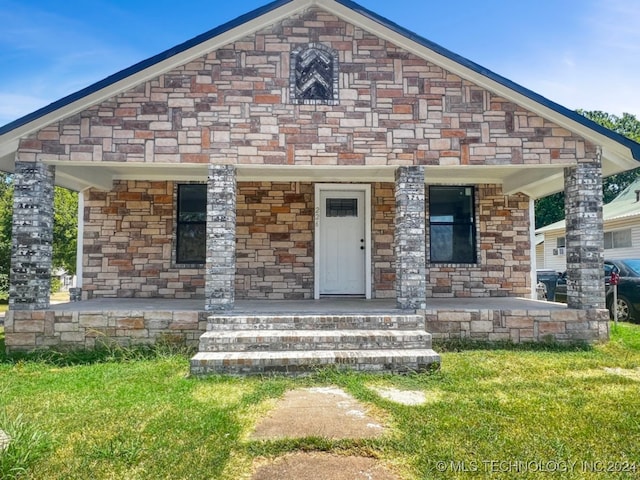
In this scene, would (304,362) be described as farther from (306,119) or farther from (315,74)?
(315,74)

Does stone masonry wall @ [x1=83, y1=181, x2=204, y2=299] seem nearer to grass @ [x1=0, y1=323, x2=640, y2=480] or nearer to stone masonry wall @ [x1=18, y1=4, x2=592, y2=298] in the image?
stone masonry wall @ [x1=18, y1=4, x2=592, y2=298]

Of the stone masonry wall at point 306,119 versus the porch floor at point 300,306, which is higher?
the stone masonry wall at point 306,119

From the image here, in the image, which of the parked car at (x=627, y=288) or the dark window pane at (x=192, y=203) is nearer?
the dark window pane at (x=192, y=203)

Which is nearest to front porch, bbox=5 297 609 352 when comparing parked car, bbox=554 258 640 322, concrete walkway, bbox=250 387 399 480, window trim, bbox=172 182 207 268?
window trim, bbox=172 182 207 268

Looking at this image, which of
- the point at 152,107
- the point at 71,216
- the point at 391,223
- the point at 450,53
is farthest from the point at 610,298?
the point at 71,216

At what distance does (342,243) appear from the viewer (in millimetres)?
8227

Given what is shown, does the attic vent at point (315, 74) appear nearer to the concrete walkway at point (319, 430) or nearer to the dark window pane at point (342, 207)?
the dark window pane at point (342, 207)

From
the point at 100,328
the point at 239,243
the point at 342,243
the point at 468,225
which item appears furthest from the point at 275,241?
the point at 468,225

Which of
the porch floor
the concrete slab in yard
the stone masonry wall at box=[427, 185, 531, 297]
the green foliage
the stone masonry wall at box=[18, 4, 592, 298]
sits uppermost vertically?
the stone masonry wall at box=[18, 4, 592, 298]

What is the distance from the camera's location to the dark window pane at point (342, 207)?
27.2 ft

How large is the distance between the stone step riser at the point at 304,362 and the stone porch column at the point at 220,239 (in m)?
1.19

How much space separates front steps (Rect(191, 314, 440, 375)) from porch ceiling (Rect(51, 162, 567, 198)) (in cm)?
268

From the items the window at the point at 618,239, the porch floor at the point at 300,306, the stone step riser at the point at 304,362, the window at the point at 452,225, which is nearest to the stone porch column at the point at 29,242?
the porch floor at the point at 300,306

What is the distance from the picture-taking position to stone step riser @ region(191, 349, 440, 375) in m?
4.64
